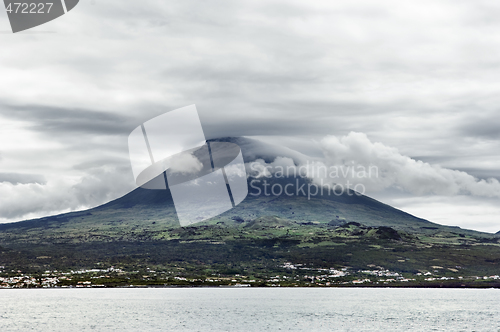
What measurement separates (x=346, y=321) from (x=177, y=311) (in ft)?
123

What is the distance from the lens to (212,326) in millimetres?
81375

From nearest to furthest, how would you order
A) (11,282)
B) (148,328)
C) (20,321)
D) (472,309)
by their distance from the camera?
(148,328) → (20,321) → (472,309) → (11,282)

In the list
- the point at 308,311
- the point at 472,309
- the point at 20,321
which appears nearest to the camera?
the point at 20,321

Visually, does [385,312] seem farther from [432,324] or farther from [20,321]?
[20,321]

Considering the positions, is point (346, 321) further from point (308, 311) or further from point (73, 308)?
point (73, 308)

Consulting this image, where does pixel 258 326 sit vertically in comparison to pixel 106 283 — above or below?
above

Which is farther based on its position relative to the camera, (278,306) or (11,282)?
(11,282)

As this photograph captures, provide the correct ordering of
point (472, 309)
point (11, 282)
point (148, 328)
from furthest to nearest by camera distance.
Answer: point (11, 282)
point (472, 309)
point (148, 328)

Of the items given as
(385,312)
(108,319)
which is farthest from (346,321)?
(108,319)

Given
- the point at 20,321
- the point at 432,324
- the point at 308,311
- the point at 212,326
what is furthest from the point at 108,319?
the point at 432,324

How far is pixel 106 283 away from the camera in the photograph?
199125mm

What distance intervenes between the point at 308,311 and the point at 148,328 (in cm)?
4117

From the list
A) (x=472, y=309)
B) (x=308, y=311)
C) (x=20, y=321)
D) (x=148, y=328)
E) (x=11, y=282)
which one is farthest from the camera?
(x=11, y=282)

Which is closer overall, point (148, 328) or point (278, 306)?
point (148, 328)
